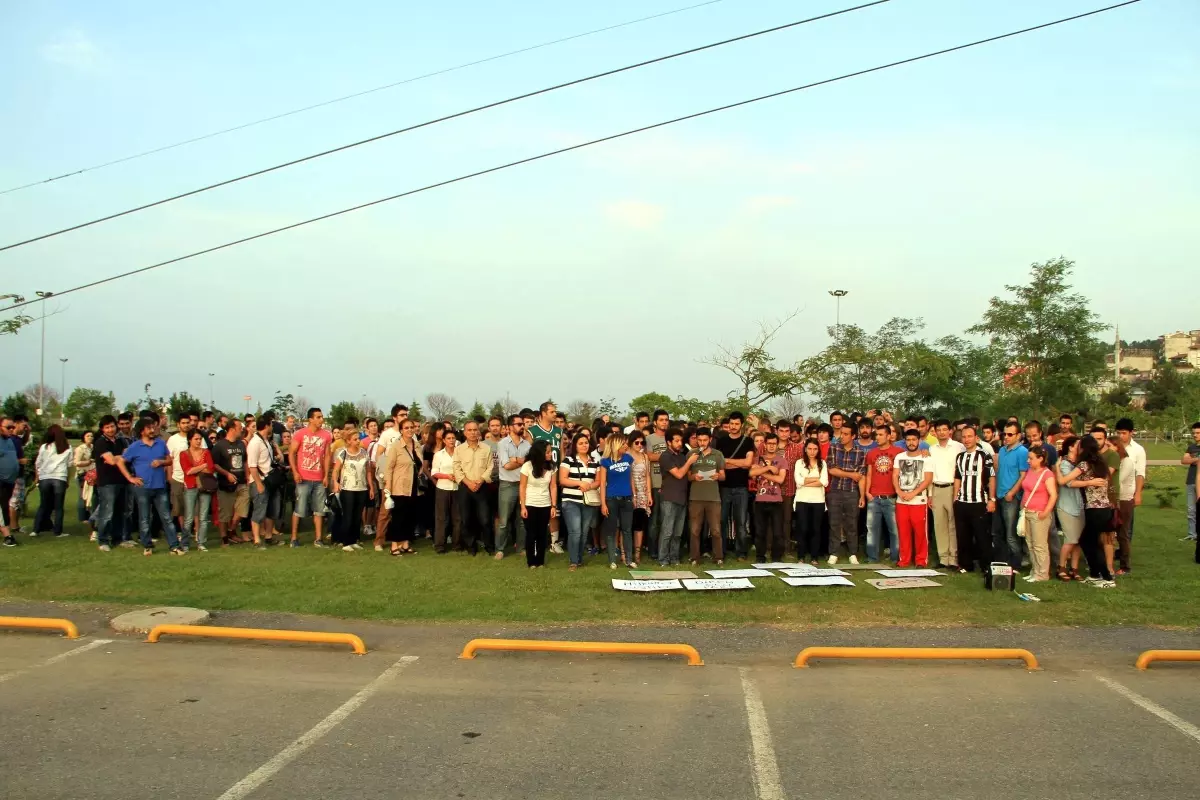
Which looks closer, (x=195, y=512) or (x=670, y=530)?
(x=670, y=530)

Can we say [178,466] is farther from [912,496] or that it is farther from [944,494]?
[944,494]

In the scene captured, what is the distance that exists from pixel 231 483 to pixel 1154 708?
41.0ft

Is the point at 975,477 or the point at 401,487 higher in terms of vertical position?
the point at 975,477

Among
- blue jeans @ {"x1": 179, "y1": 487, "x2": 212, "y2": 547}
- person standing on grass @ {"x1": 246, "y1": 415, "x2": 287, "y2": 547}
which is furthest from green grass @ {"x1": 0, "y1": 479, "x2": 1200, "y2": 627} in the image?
person standing on grass @ {"x1": 246, "y1": 415, "x2": 287, "y2": 547}

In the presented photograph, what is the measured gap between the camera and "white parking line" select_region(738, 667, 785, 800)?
533 cm

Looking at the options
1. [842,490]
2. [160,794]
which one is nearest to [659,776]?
[160,794]

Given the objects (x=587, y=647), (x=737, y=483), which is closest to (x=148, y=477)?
(x=587, y=647)

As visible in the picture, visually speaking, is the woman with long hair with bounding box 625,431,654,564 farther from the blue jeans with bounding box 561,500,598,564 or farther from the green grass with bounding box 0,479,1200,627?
the green grass with bounding box 0,479,1200,627

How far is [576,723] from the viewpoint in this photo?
6.52 m

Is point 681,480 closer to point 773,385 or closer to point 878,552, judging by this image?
point 878,552

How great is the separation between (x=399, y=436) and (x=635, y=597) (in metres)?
5.86

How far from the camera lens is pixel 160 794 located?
202 inches

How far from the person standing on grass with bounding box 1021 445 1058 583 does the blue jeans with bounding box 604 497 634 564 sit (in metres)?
5.14

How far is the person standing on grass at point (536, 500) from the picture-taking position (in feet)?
41.4
